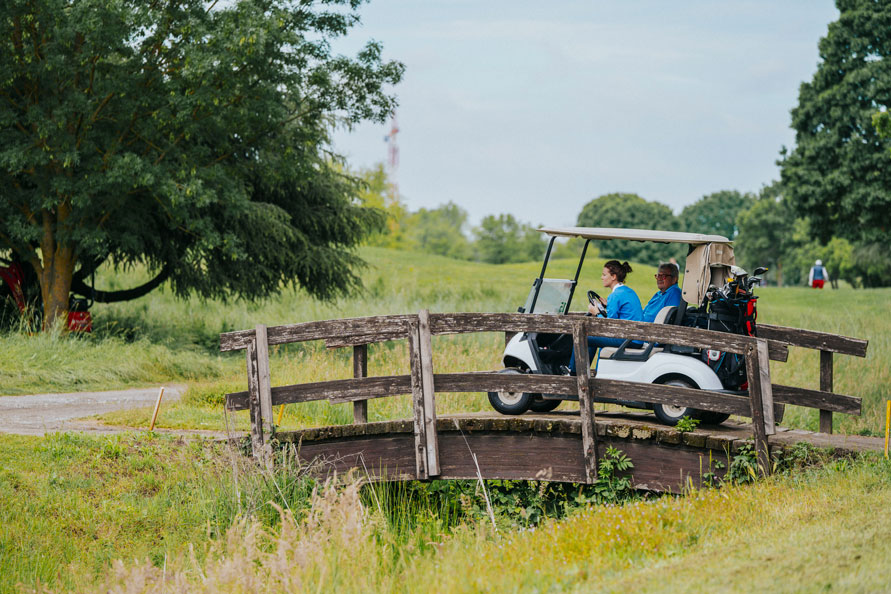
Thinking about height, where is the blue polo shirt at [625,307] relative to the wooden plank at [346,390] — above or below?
above

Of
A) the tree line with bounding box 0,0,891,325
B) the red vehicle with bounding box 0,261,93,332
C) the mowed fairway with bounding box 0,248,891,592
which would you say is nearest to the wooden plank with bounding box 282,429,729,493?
the mowed fairway with bounding box 0,248,891,592

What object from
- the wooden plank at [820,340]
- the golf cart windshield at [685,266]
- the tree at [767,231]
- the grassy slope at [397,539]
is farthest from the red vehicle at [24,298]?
the tree at [767,231]

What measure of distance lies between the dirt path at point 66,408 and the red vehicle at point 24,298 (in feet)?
14.9

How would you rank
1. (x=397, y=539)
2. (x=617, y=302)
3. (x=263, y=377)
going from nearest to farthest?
1. (x=397, y=539)
2. (x=263, y=377)
3. (x=617, y=302)

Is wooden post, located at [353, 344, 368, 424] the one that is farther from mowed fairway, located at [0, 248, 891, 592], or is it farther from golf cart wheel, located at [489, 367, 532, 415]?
golf cart wheel, located at [489, 367, 532, 415]

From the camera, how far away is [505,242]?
335ft

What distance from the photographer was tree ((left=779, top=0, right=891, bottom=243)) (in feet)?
104

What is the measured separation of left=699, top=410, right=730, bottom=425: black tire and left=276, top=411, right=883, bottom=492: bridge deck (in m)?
0.07

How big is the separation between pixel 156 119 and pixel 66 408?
7081 millimetres

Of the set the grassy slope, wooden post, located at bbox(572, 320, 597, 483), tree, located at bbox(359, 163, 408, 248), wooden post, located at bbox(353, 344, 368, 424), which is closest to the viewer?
the grassy slope

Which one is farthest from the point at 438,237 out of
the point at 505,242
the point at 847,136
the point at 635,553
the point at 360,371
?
the point at 635,553

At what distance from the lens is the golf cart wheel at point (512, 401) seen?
9219 millimetres

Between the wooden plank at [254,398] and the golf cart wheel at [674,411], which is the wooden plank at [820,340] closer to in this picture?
the golf cart wheel at [674,411]

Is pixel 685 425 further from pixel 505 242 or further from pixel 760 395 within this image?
pixel 505 242
